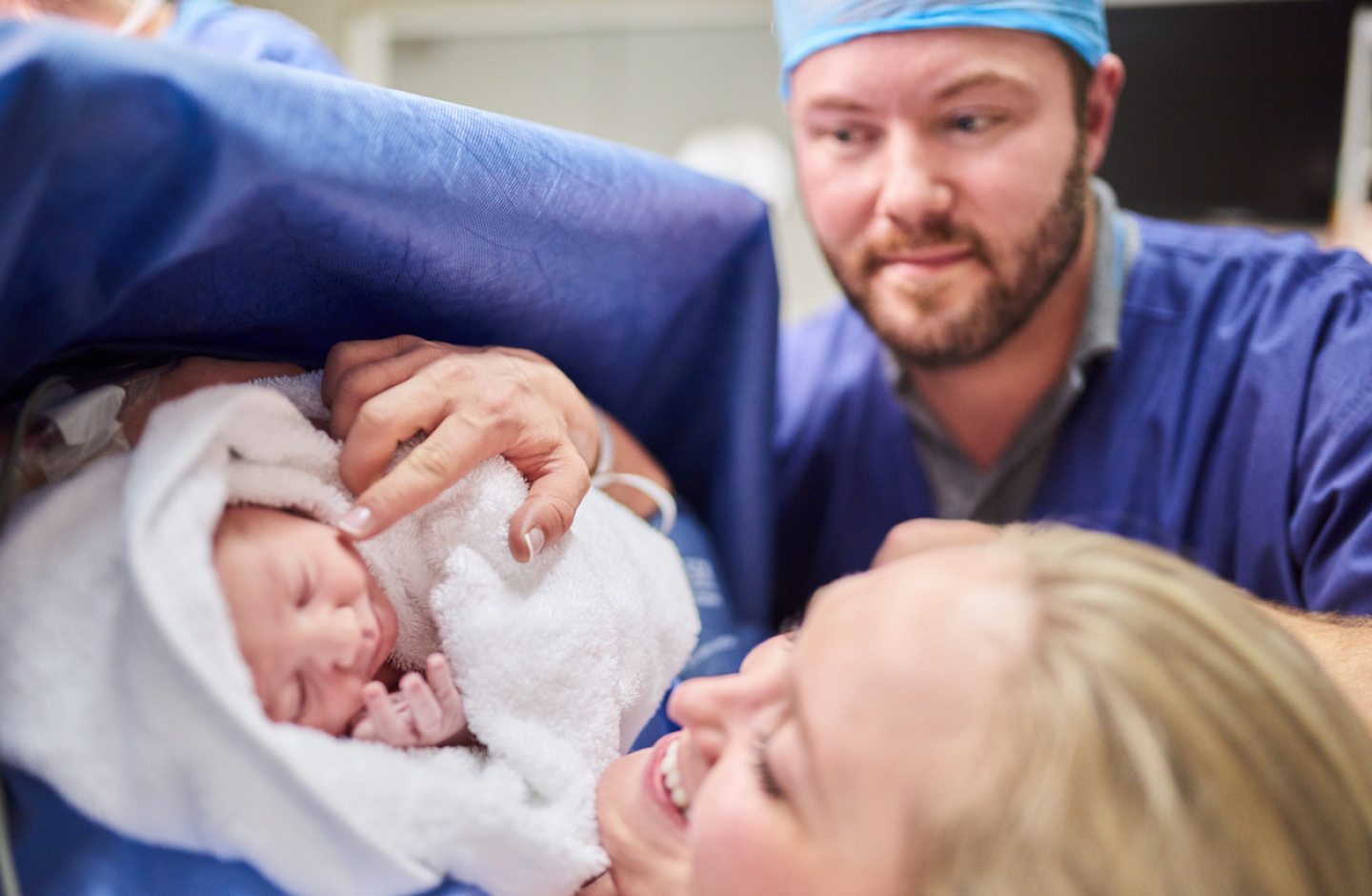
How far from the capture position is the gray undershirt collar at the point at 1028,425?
3.48 feet

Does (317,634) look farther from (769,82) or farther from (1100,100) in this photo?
(769,82)

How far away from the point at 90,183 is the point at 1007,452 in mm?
971

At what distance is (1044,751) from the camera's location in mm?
392

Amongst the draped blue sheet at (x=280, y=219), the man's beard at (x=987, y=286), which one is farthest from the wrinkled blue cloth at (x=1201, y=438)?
the draped blue sheet at (x=280, y=219)

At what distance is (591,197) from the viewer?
0.69 meters

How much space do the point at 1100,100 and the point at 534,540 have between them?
3.12 feet

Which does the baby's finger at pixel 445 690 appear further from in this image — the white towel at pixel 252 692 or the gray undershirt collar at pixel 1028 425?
the gray undershirt collar at pixel 1028 425

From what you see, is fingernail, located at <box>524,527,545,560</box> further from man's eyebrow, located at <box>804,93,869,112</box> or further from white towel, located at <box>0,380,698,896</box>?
man's eyebrow, located at <box>804,93,869,112</box>

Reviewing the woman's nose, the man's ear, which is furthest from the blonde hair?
the man's ear

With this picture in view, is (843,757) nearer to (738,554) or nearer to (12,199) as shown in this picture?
(12,199)

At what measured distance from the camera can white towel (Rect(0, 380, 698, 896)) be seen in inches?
16.2

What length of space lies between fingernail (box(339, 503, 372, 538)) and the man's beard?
0.73m

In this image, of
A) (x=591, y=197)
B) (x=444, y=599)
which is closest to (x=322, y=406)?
(x=444, y=599)

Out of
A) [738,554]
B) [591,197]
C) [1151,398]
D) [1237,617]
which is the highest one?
[591,197]
